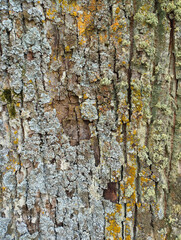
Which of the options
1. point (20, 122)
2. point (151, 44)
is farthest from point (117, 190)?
point (151, 44)

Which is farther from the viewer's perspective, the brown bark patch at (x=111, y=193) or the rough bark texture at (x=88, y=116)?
the brown bark patch at (x=111, y=193)

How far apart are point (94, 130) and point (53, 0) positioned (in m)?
0.83

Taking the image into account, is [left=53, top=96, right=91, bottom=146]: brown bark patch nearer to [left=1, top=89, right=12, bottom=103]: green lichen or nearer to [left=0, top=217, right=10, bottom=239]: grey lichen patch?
[left=1, top=89, right=12, bottom=103]: green lichen

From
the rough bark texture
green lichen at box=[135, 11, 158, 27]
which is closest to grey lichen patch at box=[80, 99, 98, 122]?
the rough bark texture

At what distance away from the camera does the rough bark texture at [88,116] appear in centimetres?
116

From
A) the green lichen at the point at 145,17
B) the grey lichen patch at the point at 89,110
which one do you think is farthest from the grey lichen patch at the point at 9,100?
the green lichen at the point at 145,17

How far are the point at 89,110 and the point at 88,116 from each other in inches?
1.5

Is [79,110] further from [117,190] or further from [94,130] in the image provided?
[117,190]

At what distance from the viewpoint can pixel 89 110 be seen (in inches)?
48.2

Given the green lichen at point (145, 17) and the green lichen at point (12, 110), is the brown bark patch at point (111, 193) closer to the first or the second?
the green lichen at point (12, 110)

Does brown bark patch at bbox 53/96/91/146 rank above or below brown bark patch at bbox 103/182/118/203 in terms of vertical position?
above

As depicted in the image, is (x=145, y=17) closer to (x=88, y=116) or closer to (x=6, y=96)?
(x=88, y=116)

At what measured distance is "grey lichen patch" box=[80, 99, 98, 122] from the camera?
1224mm

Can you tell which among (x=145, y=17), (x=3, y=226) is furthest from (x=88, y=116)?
(x=3, y=226)
